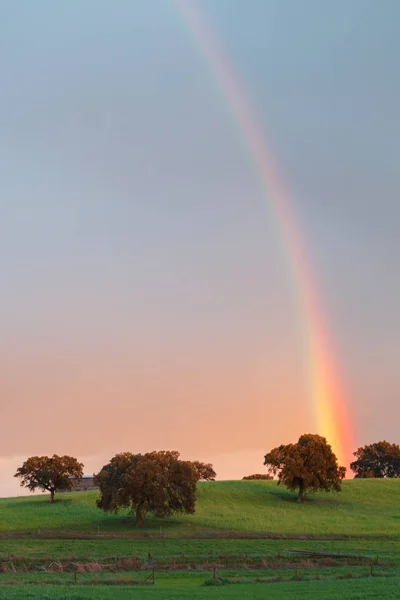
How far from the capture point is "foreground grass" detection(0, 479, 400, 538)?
292ft

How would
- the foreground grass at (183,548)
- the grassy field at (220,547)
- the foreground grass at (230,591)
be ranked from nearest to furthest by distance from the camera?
the foreground grass at (230,591), the grassy field at (220,547), the foreground grass at (183,548)

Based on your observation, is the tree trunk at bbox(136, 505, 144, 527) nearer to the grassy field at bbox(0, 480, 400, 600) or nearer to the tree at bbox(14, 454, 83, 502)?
the grassy field at bbox(0, 480, 400, 600)

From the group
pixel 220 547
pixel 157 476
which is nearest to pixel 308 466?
pixel 157 476

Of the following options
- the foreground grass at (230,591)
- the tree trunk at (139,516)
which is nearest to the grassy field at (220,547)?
the foreground grass at (230,591)

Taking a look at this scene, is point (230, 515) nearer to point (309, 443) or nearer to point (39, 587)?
point (309, 443)

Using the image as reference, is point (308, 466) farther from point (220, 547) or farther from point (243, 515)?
point (220, 547)

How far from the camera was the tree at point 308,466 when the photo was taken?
11819 centimetres

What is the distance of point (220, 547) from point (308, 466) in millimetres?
51540

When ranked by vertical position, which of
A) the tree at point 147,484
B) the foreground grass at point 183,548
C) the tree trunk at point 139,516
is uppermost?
the tree at point 147,484

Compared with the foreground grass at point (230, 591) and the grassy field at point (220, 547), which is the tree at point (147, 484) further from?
the foreground grass at point (230, 591)

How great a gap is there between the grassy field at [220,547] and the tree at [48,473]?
2785mm

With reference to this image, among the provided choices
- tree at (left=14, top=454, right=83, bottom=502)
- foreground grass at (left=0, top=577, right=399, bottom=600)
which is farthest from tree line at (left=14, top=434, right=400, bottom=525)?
foreground grass at (left=0, top=577, right=399, bottom=600)

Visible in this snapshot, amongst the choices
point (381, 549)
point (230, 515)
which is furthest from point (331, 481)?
point (381, 549)

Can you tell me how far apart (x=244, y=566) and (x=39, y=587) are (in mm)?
18676
